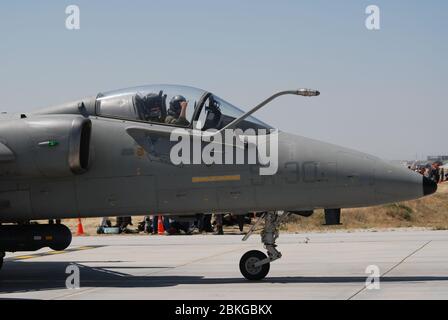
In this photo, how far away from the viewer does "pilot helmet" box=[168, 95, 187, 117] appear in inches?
507

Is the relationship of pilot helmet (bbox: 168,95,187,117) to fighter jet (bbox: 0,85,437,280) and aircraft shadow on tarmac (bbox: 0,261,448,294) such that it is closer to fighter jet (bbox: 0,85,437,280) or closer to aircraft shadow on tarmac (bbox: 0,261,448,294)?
fighter jet (bbox: 0,85,437,280)

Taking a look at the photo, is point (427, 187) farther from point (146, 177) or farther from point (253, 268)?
point (146, 177)

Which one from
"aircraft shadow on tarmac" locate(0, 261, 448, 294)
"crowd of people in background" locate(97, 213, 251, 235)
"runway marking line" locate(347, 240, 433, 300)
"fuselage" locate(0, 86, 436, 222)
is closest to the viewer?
"runway marking line" locate(347, 240, 433, 300)

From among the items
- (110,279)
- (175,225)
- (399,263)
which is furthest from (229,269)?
(175,225)

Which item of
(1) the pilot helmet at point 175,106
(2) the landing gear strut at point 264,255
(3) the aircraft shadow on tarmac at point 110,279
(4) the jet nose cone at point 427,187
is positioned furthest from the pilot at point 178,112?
(4) the jet nose cone at point 427,187

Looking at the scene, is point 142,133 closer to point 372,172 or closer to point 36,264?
point 372,172

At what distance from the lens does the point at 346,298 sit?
1048 centimetres

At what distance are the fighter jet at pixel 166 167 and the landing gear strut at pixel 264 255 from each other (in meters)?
0.02

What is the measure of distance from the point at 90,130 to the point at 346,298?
5122mm

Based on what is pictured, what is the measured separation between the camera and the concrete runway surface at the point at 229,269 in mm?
11461

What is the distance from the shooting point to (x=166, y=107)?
42.4 ft

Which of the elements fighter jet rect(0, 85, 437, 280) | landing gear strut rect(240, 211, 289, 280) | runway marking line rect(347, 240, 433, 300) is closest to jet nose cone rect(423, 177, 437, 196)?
fighter jet rect(0, 85, 437, 280)

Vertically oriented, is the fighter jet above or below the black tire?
above
